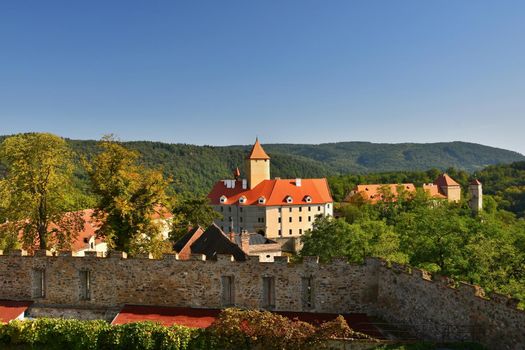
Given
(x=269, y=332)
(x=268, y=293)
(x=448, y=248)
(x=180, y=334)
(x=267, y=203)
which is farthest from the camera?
(x=267, y=203)

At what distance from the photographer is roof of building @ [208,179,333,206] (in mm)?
78188

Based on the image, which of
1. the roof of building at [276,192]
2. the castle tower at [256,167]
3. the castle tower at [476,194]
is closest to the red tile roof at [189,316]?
the roof of building at [276,192]

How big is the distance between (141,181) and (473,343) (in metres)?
17.3

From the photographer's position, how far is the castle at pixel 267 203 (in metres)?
77.6

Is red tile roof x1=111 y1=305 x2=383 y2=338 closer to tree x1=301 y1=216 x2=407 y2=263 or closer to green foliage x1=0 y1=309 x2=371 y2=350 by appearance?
green foliage x1=0 y1=309 x2=371 y2=350

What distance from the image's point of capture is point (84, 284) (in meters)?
21.5

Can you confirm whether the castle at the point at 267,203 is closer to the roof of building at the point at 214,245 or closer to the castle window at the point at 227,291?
the roof of building at the point at 214,245

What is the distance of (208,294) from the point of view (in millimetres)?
20641

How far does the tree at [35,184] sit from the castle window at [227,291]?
36.0 feet

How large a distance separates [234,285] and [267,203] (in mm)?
56692

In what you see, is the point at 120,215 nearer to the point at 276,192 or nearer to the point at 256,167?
the point at 276,192

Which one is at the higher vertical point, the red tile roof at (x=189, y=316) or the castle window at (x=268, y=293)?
the castle window at (x=268, y=293)

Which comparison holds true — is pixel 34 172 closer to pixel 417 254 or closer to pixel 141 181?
pixel 141 181

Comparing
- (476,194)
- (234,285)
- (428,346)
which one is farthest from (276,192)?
(428,346)
